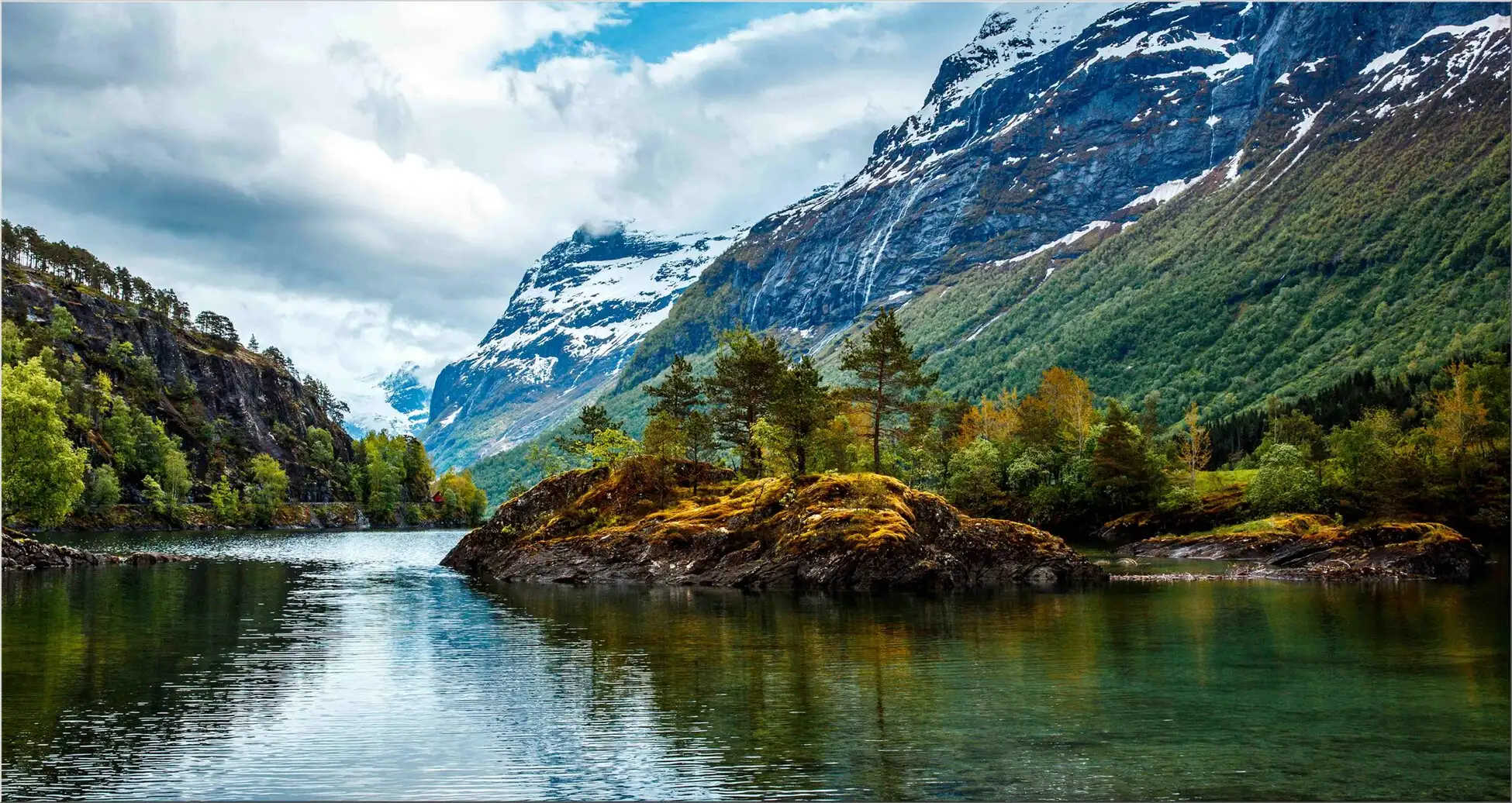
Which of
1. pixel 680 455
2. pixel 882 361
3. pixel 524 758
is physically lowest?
pixel 524 758

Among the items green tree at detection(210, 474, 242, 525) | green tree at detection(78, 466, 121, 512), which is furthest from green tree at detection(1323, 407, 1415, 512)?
green tree at detection(210, 474, 242, 525)

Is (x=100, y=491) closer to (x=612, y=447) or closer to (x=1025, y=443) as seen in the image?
(x=612, y=447)

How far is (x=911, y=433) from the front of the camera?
326 ft

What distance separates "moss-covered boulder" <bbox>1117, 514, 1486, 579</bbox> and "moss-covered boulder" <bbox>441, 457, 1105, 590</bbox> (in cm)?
1679

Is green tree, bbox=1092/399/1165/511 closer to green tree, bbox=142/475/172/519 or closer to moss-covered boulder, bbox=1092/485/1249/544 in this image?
moss-covered boulder, bbox=1092/485/1249/544

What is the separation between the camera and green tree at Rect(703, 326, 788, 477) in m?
98.3

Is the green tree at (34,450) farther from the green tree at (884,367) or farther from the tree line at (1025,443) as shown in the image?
the green tree at (884,367)

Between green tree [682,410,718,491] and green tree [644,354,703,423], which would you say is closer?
green tree [682,410,718,491]

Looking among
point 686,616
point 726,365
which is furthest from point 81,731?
point 726,365

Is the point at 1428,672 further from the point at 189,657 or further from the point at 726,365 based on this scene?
the point at 726,365

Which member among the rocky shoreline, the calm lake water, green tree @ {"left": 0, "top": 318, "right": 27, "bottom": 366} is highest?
green tree @ {"left": 0, "top": 318, "right": 27, "bottom": 366}

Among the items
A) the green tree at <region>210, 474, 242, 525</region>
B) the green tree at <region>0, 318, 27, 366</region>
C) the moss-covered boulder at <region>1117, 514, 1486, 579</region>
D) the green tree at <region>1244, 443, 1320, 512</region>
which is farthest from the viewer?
the green tree at <region>210, 474, 242, 525</region>

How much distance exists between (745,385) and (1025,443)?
194 ft

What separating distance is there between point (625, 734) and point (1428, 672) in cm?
2778
